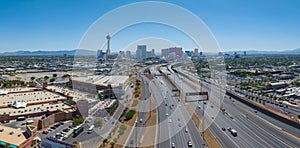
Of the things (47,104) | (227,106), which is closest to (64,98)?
(47,104)

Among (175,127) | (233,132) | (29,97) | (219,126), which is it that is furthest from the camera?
(29,97)

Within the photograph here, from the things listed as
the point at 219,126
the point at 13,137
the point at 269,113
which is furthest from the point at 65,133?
the point at 269,113

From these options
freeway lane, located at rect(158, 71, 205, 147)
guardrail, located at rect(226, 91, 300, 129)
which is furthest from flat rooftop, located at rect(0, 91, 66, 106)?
guardrail, located at rect(226, 91, 300, 129)

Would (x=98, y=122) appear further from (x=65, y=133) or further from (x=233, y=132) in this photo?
(x=233, y=132)

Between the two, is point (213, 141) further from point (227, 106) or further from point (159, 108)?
point (227, 106)

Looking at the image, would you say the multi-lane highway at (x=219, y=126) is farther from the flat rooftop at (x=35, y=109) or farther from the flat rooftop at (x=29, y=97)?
the flat rooftop at (x=29, y=97)

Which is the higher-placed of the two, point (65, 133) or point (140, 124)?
point (140, 124)

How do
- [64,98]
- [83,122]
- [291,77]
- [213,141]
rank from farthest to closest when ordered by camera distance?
[291,77], [64,98], [83,122], [213,141]

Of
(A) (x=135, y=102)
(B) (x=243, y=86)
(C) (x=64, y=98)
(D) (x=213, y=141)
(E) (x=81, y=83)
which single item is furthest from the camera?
(B) (x=243, y=86)

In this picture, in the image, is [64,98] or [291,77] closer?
[64,98]
